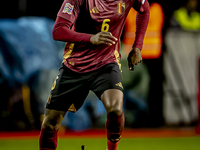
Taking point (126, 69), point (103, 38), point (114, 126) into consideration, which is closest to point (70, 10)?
point (103, 38)

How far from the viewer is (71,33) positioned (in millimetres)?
2418

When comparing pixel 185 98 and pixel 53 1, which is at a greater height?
pixel 53 1

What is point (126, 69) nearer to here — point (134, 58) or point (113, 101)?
point (134, 58)

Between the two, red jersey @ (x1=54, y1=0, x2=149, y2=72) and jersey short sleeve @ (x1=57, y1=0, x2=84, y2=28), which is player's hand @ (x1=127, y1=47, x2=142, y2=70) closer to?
red jersey @ (x1=54, y1=0, x2=149, y2=72)

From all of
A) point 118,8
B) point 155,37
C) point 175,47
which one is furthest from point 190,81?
point 118,8

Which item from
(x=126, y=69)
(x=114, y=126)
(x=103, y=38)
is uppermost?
(x=103, y=38)

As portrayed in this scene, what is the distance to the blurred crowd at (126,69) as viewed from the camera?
7.32m

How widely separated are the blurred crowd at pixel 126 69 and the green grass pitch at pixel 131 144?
5.52 ft

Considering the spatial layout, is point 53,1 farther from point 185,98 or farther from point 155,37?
point 185,98

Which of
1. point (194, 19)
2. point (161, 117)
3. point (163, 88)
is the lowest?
point (161, 117)

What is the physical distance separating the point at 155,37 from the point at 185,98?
5.90ft

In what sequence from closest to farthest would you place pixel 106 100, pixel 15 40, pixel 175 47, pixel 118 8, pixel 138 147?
pixel 106 100 < pixel 118 8 < pixel 138 147 < pixel 15 40 < pixel 175 47

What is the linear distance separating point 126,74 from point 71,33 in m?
5.41

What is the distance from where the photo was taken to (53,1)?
7.46 metres
